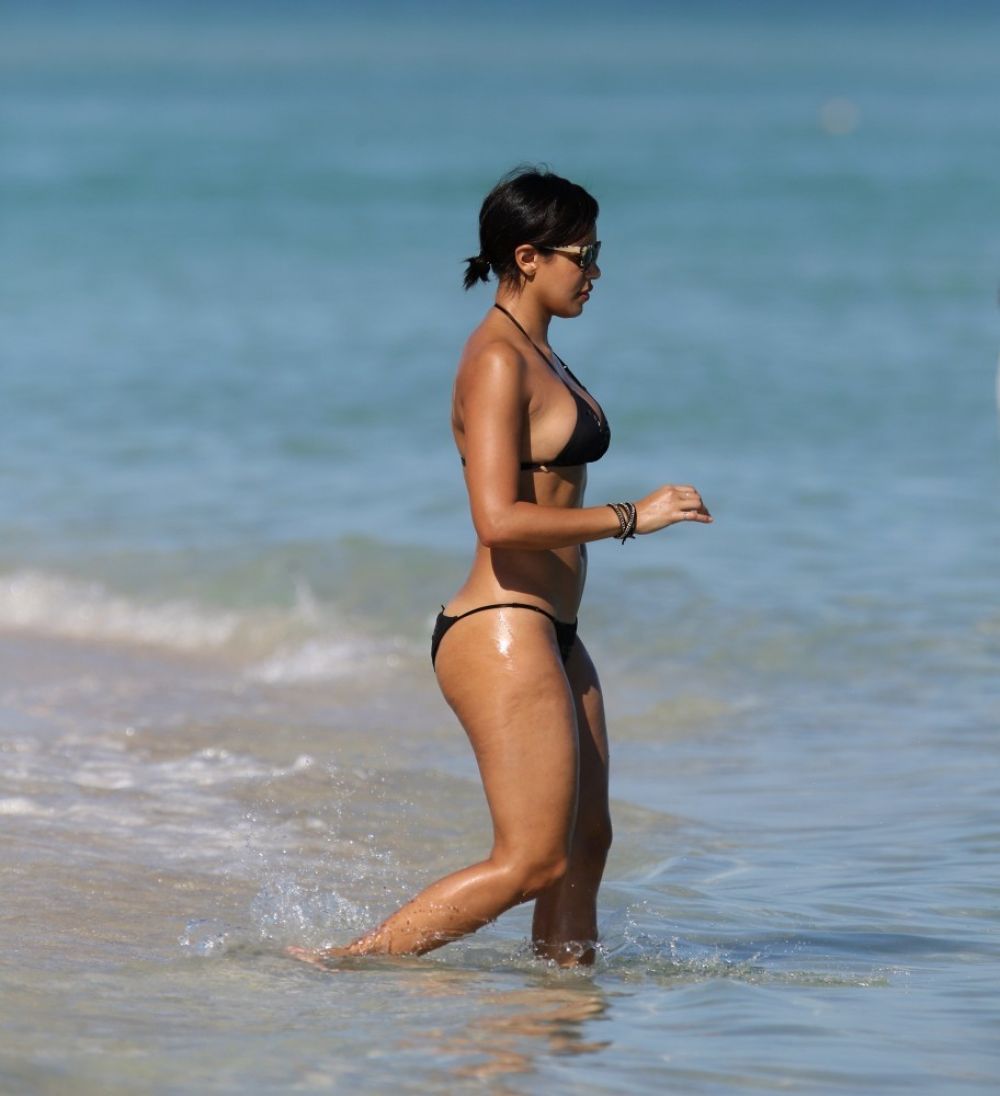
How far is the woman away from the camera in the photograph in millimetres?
4312

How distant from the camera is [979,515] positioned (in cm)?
1274

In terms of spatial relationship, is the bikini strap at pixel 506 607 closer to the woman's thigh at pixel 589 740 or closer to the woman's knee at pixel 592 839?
the woman's thigh at pixel 589 740

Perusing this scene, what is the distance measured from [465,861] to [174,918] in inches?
49.3

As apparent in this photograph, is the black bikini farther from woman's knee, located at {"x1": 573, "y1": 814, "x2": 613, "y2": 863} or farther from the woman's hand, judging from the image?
woman's knee, located at {"x1": 573, "y1": 814, "x2": 613, "y2": 863}

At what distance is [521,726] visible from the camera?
4.40m

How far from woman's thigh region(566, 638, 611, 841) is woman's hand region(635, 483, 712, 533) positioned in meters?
0.47

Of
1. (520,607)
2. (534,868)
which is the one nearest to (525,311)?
(520,607)

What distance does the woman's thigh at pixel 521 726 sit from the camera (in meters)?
4.40

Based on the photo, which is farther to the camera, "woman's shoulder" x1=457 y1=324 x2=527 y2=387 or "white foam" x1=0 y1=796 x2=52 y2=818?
"white foam" x1=0 y1=796 x2=52 y2=818

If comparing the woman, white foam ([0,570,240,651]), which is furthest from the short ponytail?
white foam ([0,570,240,651])

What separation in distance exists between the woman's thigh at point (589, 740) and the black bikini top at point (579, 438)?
48 centimetres

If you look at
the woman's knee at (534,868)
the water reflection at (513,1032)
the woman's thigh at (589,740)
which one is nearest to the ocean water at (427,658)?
the water reflection at (513,1032)

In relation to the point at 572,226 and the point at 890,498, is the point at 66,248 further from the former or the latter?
the point at 572,226

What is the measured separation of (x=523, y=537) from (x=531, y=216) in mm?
755
